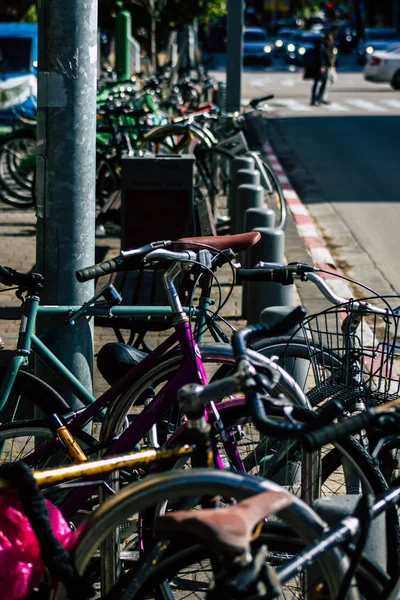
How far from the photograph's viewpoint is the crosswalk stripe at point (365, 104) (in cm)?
2802

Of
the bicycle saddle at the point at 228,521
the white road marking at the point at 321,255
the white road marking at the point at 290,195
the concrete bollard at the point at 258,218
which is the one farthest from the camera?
the white road marking at the point at 290,195

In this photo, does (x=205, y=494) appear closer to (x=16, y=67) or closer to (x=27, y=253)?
(x=27, y=253)

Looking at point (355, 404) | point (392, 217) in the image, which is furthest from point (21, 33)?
point (355, 404)

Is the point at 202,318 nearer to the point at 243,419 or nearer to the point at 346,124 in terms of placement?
the point at 243,419

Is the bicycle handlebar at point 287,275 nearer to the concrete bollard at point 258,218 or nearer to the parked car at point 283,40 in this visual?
the concrete bollard at point 258,218

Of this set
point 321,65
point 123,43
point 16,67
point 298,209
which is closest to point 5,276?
point 298,209

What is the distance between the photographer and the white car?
3516cm

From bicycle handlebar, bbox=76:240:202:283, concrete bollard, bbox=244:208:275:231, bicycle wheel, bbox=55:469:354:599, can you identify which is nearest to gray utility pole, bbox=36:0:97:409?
bicycle handlebar, bbox=76:240:202:283

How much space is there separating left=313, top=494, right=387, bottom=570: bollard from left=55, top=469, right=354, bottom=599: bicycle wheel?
0.42m

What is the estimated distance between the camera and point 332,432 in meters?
2.55

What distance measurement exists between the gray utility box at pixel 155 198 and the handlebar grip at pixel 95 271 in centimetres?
481

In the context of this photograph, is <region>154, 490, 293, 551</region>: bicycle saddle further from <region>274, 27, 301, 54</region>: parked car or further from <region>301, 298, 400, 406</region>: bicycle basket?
<region>274, 27, 301, 54</region>: parked car

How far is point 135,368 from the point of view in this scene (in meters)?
3.72

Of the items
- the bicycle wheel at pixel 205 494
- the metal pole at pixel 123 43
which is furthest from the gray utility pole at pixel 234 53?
the bicycle wheel at pixel 205 494
